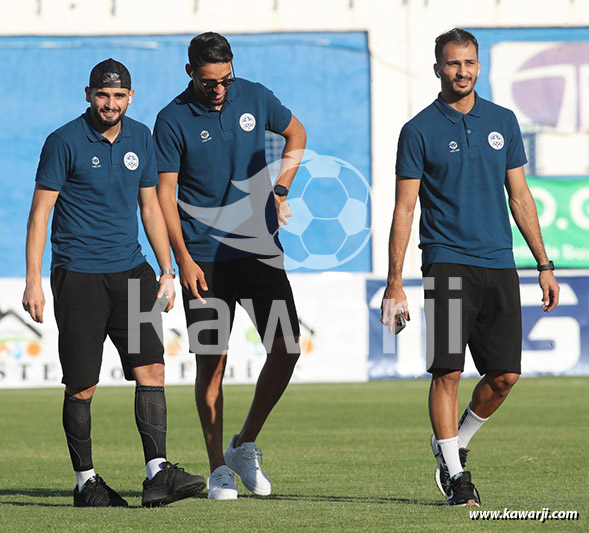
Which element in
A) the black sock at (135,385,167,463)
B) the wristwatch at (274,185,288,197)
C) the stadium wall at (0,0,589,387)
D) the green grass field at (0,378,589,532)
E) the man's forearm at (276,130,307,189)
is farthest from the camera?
the stadium wall at (0,0,589,387)

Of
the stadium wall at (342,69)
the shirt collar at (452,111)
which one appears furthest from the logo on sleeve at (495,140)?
the stadium wall at (342,69)

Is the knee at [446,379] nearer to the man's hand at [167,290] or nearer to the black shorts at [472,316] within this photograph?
the black shorts at [472,316]

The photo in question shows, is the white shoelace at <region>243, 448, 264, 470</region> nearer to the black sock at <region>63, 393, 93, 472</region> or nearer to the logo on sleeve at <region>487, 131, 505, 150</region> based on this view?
the black sock at <region>63, 393, 93, 472</region>

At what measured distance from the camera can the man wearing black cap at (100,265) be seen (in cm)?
627

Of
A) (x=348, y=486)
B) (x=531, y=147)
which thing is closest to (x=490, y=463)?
(x=348, y=486)

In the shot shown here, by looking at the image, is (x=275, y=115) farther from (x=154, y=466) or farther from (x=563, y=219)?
(x=563, y=219)

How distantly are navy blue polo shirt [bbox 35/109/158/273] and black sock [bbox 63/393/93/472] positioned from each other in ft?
2.37

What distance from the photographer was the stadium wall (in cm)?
2748

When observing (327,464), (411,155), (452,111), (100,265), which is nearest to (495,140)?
(452,111)

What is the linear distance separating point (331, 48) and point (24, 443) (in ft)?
61.3

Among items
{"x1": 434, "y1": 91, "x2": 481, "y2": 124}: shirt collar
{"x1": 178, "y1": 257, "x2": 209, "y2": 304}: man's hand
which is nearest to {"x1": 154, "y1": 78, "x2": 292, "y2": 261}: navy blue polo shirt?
{"x1": 178, "y1": 257, "x2": 209, "y2": 304}: man's hand

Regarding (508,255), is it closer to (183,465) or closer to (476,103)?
(476,103)

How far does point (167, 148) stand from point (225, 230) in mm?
544

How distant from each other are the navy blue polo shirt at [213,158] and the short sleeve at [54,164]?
0.65m
